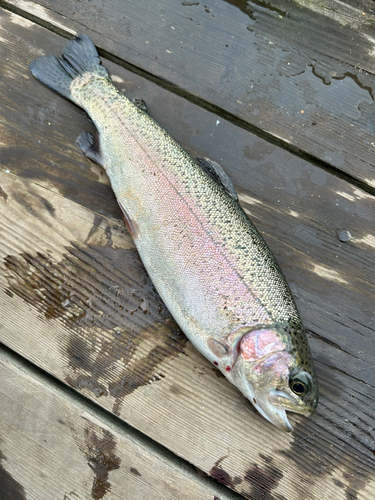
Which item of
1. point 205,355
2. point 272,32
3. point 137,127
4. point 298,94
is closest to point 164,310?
point 205,355

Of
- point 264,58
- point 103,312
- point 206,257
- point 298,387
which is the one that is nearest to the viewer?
point 298,387

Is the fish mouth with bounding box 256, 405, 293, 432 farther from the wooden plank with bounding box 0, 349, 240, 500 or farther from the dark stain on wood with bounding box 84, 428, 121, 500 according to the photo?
the dark stain on wood with bounding box 84, 428, 121, 500

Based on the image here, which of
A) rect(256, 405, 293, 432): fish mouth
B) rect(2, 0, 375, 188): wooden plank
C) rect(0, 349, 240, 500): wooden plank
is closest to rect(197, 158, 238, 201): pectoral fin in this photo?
rect(2, 0, 375, 188): wooden plank

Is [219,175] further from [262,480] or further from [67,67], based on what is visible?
[262,480]

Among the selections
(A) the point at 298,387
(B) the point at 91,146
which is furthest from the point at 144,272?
(A) the point at 298,387

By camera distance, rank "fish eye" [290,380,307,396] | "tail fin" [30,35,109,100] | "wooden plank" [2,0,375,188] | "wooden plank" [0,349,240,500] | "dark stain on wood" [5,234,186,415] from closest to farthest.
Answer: "fish eye" [290,380,307,396] < "wooden plank" [0,349,240,500] < "dark stain on wood" [5,234,186,415] < "tail fin" [30,35,109,100] < "wooden plank" [2,0,375,188]

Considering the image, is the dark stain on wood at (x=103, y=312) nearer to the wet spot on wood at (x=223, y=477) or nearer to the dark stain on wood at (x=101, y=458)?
the dark stain on wood at (x=101, y=458)

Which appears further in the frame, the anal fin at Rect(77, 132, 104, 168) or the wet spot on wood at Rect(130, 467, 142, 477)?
the anal fin at Rect(77, 132, 104, 168)
